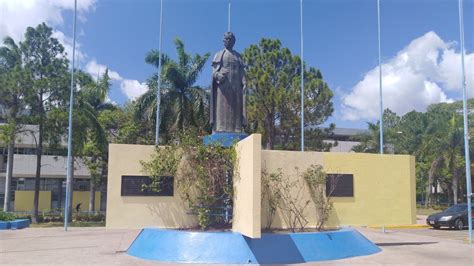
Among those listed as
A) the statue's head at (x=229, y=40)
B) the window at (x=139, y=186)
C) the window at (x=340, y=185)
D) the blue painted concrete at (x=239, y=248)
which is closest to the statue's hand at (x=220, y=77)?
the statue's head at (x=229, y=40)

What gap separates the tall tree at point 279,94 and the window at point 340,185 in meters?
9.89

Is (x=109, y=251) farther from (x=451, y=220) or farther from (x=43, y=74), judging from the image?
(x=451, y=220)

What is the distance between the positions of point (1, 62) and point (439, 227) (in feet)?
72.6

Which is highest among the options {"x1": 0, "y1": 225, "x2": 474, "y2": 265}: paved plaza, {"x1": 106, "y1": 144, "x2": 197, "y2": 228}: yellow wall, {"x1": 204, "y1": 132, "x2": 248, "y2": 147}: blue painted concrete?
{"x1": 204, "y1": 132, "x2": 248, "y2": 147}: blue painted concrete

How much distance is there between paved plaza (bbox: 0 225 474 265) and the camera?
10180 millimetres

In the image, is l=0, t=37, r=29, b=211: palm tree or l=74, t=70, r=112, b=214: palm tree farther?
l=74, t=70, r=112, b=214: palm tree

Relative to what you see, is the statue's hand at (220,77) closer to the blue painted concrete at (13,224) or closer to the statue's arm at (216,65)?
the statue's arm at (216,65)

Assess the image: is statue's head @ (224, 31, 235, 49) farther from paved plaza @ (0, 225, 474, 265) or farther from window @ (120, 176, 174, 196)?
paved plaza @ (0, 225, 474, 265)

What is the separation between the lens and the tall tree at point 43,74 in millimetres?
21156

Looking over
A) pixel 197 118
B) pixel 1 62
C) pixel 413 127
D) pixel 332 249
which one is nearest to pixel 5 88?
pixel 1 62

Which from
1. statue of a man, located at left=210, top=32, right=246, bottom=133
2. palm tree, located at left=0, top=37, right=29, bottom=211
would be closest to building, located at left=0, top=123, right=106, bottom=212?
palm tree, located at left=0, top=37, right=29, bottom=211

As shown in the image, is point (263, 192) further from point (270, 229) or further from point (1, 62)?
point (1, 62)

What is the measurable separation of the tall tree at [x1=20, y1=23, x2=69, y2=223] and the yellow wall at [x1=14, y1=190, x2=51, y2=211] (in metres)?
13.7

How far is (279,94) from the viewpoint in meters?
22.0
